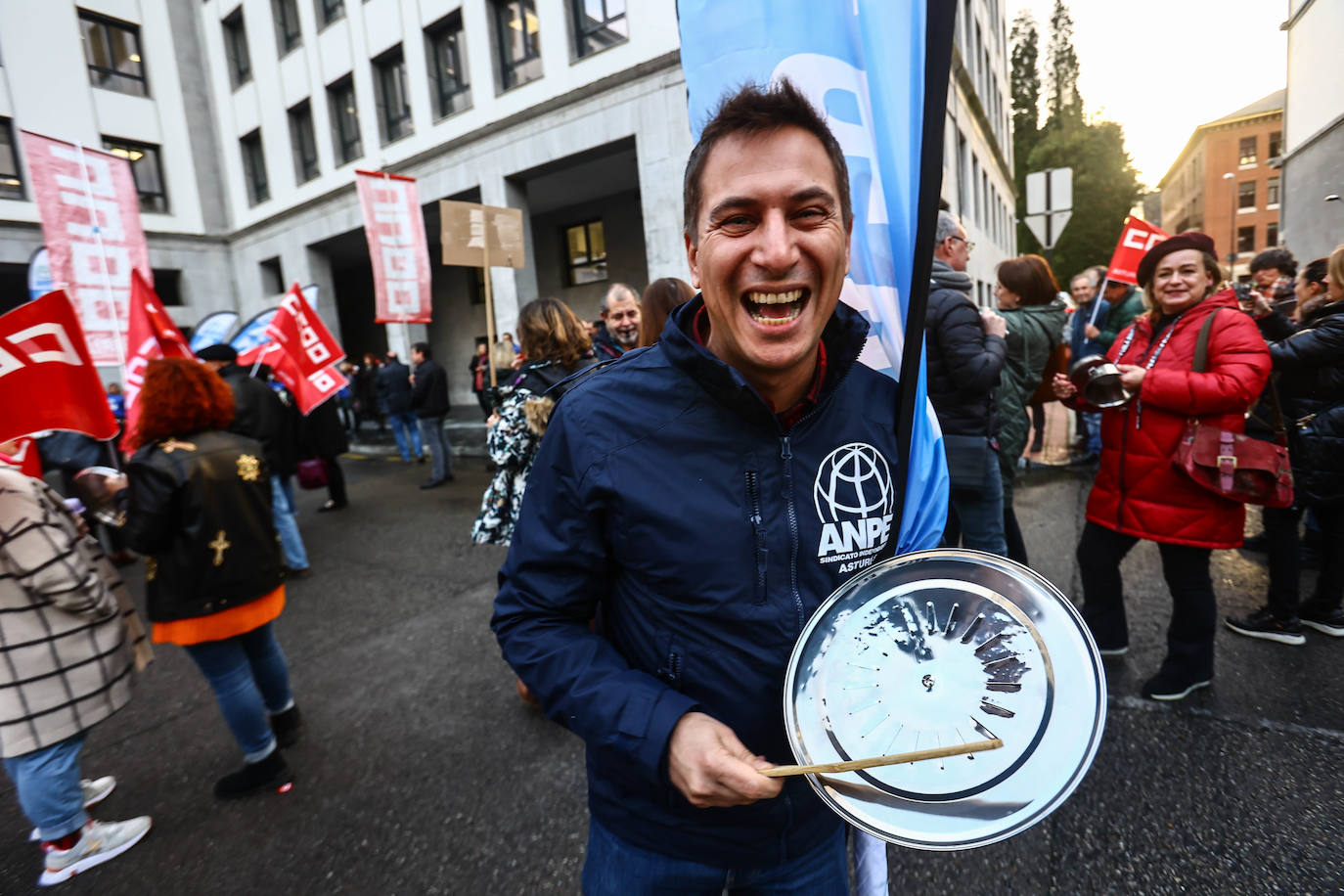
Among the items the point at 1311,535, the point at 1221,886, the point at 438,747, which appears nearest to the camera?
the point at 1221,886

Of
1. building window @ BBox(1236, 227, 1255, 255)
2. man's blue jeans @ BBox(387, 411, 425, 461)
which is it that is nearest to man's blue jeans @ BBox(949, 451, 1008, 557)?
man's blue jeans @ BBox(387, 411, 425, 461)

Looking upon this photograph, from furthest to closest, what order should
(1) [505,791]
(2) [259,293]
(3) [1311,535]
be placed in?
(2) [259,293] < (3) [1311,535] < (1) [505,791]

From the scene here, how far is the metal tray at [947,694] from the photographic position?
101cm

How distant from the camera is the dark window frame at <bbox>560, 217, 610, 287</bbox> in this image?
15.4m

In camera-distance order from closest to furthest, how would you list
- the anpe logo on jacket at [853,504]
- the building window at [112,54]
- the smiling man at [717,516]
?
the smiling man at [717,516] < the anpe logo on jacket at [853,504] < the building window at [112,54]

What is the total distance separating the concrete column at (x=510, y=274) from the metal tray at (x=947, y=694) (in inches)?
473

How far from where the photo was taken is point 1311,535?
14.9 ft

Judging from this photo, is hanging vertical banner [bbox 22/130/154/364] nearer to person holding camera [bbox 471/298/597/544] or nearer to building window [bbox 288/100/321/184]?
person holding camera [bbox 471/298/597/544]

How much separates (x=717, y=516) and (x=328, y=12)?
63.2ft

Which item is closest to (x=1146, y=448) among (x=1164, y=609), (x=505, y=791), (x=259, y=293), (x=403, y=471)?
(x=1164, y=609)

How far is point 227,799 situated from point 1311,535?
6565mm

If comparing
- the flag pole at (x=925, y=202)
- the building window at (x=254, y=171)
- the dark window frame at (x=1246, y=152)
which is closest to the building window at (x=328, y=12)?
the building window at (x=254, y=171)

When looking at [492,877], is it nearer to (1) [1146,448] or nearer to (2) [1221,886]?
(2) [1221,886]

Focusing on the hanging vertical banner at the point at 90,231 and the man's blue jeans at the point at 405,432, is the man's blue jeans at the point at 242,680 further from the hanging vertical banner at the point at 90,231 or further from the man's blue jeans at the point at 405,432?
the man's blue jeans at the point at 405,432
